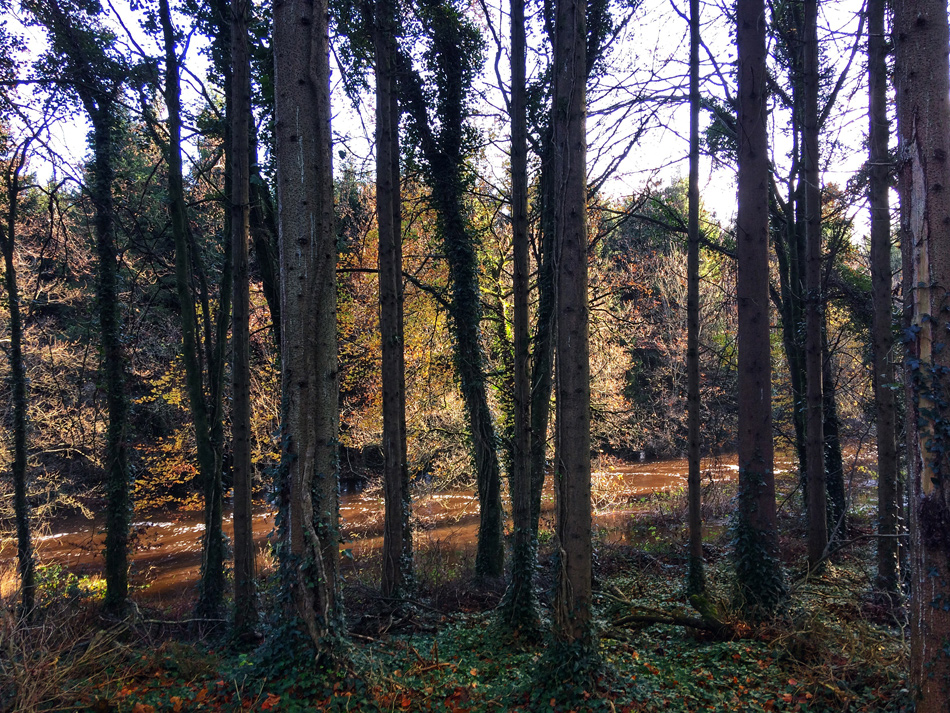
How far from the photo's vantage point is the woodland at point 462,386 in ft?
14.7

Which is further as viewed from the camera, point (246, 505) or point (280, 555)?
point (246, 505)

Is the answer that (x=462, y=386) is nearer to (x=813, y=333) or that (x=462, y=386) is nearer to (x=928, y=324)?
(x=813, y=333)

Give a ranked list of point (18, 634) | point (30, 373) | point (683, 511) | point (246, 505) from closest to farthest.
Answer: point (18, 634) < point (246, 505) < point (30, 373) < point (683, 511)

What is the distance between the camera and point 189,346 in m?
9.55

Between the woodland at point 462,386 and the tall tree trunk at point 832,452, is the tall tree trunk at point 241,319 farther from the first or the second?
the tall tree trunk at point 832,452

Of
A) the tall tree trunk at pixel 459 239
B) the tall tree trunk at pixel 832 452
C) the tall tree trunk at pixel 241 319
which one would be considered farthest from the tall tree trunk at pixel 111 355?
the tall tree trunk at pixel 832 452

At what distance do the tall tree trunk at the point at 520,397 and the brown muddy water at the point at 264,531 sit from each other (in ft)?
20.8

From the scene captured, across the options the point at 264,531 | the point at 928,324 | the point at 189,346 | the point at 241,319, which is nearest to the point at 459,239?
the point at 241,319

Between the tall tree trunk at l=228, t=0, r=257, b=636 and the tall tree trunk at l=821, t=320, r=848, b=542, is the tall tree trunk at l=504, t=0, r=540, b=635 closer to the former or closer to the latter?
the tall tree trunk at l=228, t=0, r=257, b=636

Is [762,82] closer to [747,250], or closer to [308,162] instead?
[747,250]

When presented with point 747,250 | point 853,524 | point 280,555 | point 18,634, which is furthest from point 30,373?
point 853,524

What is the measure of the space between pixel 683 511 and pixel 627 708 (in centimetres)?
1316

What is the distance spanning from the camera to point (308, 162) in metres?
4.74

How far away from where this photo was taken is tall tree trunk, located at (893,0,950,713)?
3834mm
